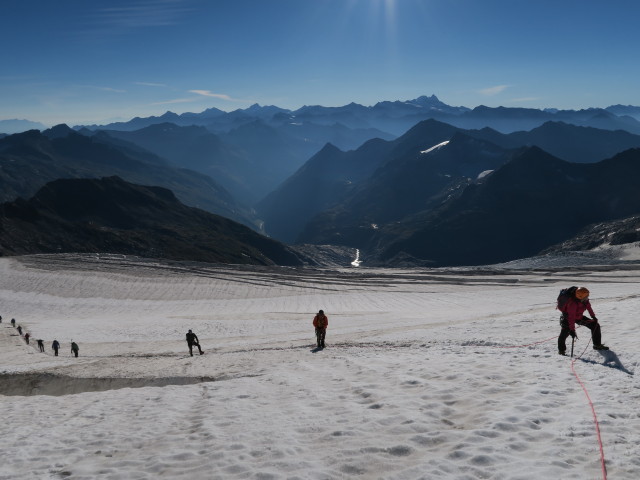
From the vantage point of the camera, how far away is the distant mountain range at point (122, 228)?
10475 centimetres

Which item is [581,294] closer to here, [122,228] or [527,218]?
[122,228]

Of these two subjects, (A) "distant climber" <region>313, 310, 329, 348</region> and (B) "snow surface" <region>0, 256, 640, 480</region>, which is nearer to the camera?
(B) "snow surface" <region>0, 256, 640, 480</region>

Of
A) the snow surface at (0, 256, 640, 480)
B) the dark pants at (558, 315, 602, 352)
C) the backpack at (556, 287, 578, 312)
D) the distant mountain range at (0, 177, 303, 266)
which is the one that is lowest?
the snow surface at (0, 256, 640, 480)

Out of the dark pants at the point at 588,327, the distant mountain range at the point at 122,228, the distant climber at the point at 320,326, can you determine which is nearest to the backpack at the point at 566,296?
the dark pants at the point at 588,327

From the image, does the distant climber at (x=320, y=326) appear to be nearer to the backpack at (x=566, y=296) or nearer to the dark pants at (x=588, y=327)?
the dark pants at (x=588, y=327)

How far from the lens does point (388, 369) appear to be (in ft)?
45.8

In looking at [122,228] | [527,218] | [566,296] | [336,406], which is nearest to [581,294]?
[566,296]

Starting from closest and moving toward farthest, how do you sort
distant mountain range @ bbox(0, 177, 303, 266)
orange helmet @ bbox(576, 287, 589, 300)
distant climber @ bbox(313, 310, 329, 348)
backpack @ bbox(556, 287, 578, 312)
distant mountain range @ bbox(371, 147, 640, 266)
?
orange helmet @ bbox(576, 287, 589, 300), backpack @ bbox(556, 287, 578, 312), distant climber @ bbox(313, 310, 329, 348), distant mountain range @ bbox(0, 177, 303, 266), distant mountain range @ bbox(371, 147, 640, 266)

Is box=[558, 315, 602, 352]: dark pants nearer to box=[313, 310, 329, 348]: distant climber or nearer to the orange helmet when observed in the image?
the orange helmet

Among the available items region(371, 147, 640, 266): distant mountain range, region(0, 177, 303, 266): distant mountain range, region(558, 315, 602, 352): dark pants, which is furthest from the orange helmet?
region(371, 147, 640, 266): distant mountain range

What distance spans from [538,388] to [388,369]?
15.1ft

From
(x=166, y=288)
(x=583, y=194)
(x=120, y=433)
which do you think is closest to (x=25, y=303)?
(x=166, y=288)

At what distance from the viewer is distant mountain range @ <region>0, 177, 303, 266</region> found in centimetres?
10475

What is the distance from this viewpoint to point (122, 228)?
144000mm
